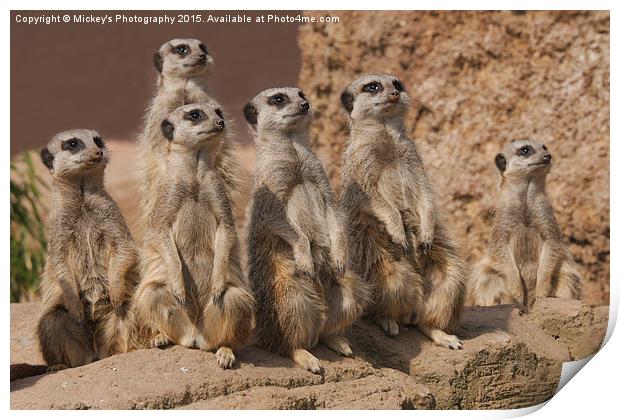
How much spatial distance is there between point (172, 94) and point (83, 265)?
134cm

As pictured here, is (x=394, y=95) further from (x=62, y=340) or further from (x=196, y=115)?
(x=62, y=340)

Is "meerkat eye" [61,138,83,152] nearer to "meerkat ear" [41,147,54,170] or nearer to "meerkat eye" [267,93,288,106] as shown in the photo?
"meerkat ear" [41,147,54,170]

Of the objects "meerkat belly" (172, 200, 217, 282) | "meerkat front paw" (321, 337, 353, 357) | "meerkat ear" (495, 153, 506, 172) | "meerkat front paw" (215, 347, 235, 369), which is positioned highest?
"meerkat ear" (495, 153, 506, 172)

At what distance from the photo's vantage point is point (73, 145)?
528 cm

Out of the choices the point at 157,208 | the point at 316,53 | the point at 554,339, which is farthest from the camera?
the point at 316,53

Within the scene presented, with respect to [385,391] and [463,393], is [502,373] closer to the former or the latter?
[463,393]

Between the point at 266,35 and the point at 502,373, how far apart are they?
6.92 ft

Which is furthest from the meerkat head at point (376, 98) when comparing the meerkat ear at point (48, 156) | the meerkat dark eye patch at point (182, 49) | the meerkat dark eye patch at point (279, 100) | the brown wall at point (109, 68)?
the meerkat ear at point (48, 156)

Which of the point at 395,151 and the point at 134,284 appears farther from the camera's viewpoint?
the point at 395,151

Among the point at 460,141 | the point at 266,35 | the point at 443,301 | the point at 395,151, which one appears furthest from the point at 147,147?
the point at 460,141

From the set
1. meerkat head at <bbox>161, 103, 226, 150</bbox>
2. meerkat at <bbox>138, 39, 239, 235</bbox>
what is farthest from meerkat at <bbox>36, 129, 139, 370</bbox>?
meerkat at <bbox>138, 39, 239, 235</bbox>

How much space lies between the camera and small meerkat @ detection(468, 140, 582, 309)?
265 inches

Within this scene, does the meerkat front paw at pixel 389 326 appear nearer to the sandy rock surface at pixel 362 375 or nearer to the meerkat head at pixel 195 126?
the sandy rock surface at pixel 362 375

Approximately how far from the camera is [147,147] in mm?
6266
